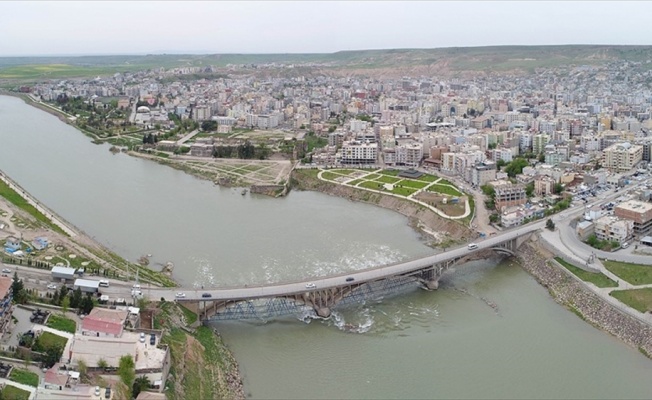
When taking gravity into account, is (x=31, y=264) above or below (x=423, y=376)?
above

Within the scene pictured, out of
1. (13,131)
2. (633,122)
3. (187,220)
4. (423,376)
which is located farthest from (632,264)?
(13,131)

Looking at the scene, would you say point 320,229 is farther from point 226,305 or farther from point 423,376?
point 423,376

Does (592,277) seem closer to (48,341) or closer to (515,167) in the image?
(515,167)

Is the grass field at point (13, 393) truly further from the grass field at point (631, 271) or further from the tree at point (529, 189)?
the tree at point (529, 189)

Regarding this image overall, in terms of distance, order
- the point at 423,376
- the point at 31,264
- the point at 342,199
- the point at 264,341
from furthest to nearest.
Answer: the point at 342,199 → the point at 31,264 → the point at 264,341 → the point at 423,376

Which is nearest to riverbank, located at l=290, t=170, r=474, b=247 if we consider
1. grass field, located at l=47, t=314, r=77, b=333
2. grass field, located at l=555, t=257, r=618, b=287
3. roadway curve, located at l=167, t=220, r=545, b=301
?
roadway curve, located at l=167, t=220, r=545, b=301
